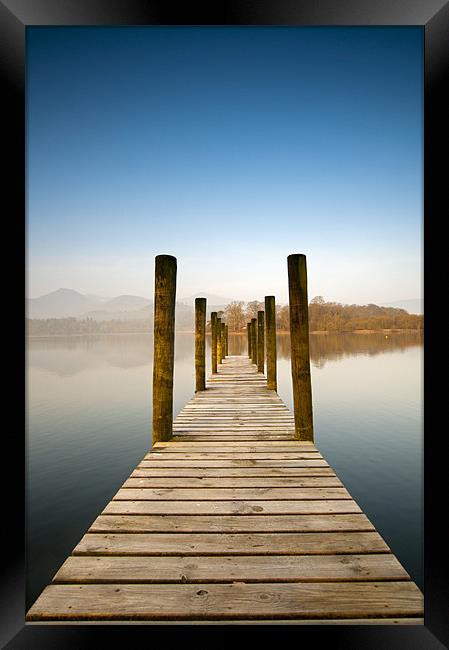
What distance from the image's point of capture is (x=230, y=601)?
5.81 ft

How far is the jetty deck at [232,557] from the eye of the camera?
1.73m

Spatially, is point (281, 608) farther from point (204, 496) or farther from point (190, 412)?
point (190, 412)

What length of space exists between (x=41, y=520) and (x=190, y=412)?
8.91 ft

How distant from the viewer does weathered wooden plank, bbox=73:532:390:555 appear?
7.02 feet

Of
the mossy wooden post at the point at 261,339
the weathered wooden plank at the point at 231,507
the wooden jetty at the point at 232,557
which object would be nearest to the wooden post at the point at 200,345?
the mossy wooden post at the point at 261,339

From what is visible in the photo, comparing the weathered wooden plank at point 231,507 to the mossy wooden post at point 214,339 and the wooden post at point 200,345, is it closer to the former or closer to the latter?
Answer: the wooden post at point 200,345

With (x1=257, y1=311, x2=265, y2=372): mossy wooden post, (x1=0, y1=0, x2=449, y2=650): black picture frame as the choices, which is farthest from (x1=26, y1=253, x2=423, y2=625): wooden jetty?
(x1=257, y1=311, x2=265, y2=372): mossy wooden post

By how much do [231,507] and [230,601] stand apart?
0.90 m

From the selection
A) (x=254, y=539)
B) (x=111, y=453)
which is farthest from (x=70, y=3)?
(x=111, y=453)

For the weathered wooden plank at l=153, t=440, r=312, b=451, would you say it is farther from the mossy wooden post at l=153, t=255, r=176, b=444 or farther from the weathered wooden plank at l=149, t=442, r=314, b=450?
the mossy wooden post at l=153, t=255, r=176, b=444
